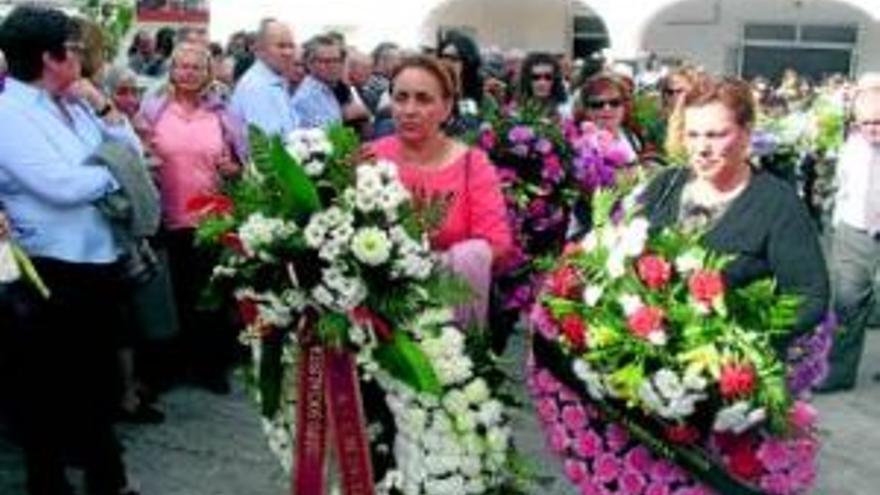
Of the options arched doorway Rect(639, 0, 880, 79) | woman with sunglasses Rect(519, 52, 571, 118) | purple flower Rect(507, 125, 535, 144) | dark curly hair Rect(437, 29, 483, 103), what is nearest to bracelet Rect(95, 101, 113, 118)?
purple flower Rect(507, 125, 535, 144)

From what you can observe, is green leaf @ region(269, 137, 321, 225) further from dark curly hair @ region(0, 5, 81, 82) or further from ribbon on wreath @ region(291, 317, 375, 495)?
dark curly hair @ region(0, 5, 81, 82)

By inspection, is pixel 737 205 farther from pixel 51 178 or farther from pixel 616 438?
pixel 51 178

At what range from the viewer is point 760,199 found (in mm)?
3785

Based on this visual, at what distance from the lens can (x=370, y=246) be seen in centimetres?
361

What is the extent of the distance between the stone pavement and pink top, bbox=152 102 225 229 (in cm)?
98

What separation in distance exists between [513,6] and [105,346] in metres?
32.3

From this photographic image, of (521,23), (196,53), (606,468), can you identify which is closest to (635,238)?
(606,468)

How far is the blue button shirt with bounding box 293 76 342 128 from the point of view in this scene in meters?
7.73

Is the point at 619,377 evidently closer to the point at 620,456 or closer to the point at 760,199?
the point at 620,456

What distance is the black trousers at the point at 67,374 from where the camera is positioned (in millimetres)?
4680

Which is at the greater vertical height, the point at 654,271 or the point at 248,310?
the point at 654,271

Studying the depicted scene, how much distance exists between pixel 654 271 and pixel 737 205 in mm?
445

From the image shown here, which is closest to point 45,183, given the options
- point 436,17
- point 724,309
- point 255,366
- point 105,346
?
point 105,346

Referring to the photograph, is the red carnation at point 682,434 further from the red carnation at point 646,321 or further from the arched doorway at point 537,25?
the arched doorway at point 537,25
